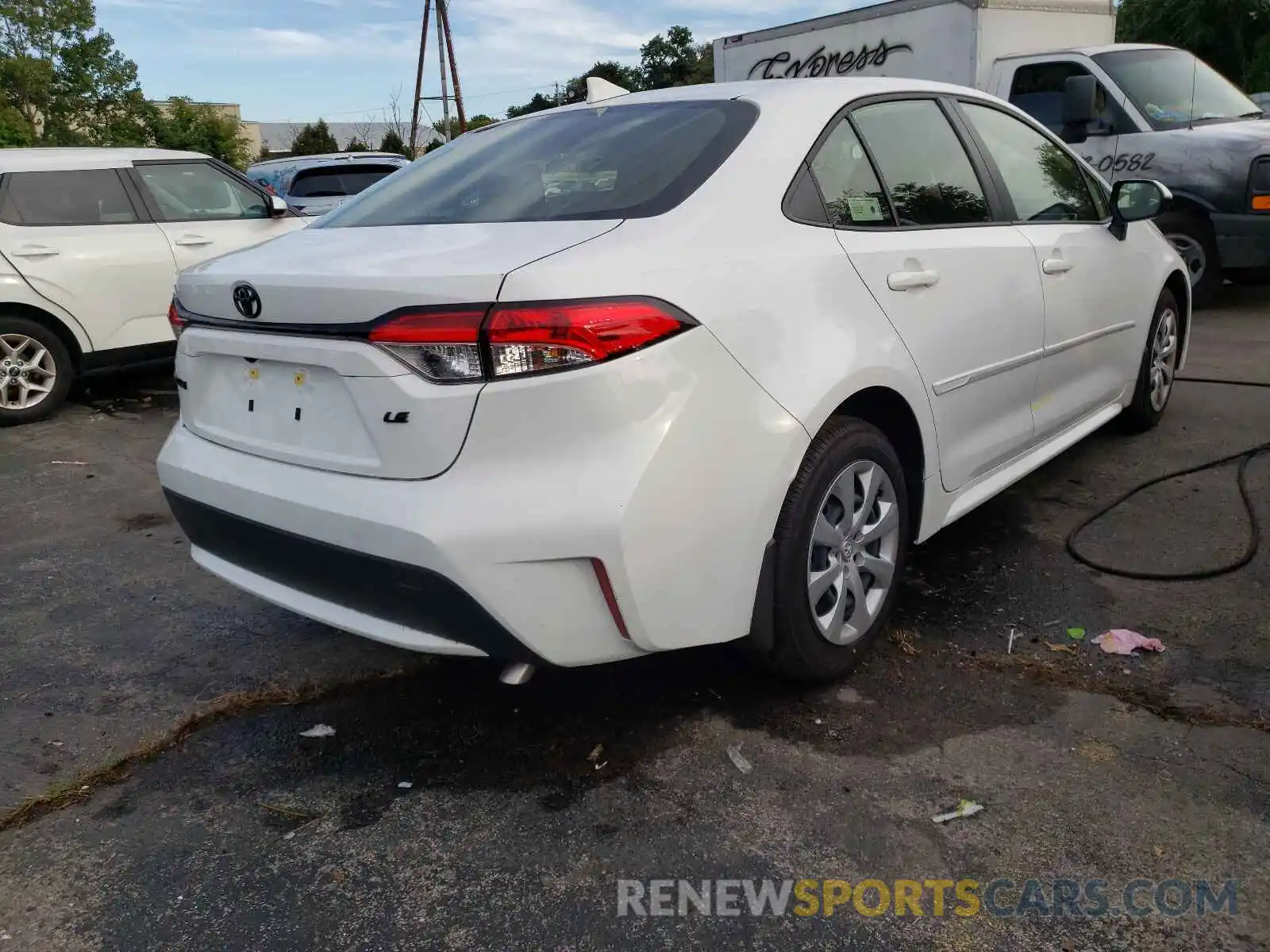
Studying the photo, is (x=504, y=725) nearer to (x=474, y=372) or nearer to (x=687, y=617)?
(x=687, y=617)

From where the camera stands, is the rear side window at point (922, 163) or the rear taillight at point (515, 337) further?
the rear side window at point (922, 163)

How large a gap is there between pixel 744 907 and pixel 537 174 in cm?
194

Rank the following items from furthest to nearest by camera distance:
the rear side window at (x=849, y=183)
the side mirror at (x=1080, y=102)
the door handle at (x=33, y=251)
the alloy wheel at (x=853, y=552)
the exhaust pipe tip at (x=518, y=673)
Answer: the side mirror at (x=1080, y=102)
the door handle at (x=33, y=251)
the rear side window at (x=849, y=183)
the alloy wheel at (x=853, y=552)
the exhaust pipe tip at (x=518, y=673)

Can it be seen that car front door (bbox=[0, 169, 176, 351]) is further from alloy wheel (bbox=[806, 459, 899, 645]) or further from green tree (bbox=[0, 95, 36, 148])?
green tree (bbox=[0, 95, 36, 148])

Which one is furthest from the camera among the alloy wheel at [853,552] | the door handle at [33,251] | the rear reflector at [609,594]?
the door handle at [33,251]

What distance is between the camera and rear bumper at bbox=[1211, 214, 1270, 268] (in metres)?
7.99

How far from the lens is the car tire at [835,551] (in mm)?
2615

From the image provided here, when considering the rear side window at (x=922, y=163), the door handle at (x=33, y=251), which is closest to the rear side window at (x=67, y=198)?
the door handle at (x=33, y=251)

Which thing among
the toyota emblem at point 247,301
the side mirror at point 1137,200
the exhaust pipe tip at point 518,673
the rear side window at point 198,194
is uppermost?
the rear side window at point 198,194

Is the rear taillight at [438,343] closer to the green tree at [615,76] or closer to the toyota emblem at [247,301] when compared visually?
the toyota emblem at [247,301]

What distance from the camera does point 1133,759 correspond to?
8.39 feet

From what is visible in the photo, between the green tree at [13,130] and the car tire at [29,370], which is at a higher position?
the green tree at [13,130]

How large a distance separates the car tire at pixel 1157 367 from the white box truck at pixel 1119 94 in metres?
3.24

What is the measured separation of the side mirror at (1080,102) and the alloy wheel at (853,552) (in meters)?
6.71
